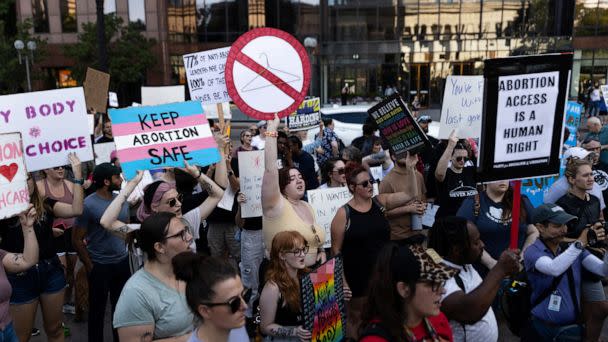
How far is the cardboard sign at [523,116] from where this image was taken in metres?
3.34

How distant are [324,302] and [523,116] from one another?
5.52 ft

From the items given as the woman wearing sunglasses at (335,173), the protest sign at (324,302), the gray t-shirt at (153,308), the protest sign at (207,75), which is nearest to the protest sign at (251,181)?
the woman wearing sunglasses at (335,173)

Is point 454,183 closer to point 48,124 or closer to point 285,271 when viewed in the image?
point 285,271

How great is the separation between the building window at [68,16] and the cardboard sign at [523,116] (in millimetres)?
38595

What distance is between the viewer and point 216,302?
2.57 meters

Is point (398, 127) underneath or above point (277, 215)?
above

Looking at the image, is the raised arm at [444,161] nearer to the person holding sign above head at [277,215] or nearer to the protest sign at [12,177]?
the person holding sign above head at [277,215]

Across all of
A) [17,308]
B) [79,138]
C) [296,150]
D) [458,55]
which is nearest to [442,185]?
[296,150]

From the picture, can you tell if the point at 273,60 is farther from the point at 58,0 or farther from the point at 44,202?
the point at 58,0

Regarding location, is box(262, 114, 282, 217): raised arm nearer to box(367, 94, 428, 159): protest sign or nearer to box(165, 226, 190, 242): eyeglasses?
box(165, 226, 190, 242): eyeglasses

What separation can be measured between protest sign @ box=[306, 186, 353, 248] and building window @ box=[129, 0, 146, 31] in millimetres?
34458

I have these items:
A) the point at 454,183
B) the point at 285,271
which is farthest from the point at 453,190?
the point at 285,271

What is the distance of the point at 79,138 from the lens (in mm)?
4949

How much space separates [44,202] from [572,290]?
4304mm
